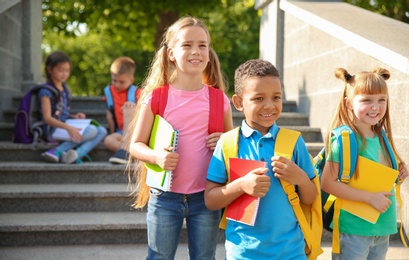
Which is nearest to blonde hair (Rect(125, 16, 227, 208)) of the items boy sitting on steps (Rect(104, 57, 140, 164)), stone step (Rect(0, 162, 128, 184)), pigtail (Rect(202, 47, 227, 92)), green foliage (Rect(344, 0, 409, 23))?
pigtail (Rect(202, 47, 227, 92))

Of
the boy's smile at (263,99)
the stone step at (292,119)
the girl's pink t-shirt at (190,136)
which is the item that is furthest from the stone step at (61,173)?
the boy's smile at (263,99)

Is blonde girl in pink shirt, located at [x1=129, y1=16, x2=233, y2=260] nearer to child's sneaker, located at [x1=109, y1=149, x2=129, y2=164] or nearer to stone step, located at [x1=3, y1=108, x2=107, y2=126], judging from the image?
child's sneaker, located at [x1=109, y1=149, x2=129, y2=164]

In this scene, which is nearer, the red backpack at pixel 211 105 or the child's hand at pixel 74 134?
the red backpack at pixel 211 105

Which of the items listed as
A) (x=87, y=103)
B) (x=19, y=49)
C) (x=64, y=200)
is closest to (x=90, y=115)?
(x=87, y=103)

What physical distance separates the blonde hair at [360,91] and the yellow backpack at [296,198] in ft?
1.40

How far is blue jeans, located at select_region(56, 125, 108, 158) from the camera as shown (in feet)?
17.3

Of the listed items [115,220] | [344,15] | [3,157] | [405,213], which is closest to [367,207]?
[405,213]

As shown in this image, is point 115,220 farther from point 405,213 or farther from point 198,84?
point 405,213

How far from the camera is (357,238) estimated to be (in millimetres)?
2707

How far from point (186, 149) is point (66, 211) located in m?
2.16

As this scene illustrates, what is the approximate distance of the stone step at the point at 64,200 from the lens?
14.6ft

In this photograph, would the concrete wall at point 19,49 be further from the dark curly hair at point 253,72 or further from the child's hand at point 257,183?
the child's hand at point 257,183

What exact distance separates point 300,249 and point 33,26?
6156 millimetres

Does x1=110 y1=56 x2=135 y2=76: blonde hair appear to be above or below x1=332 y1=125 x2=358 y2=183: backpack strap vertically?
above
